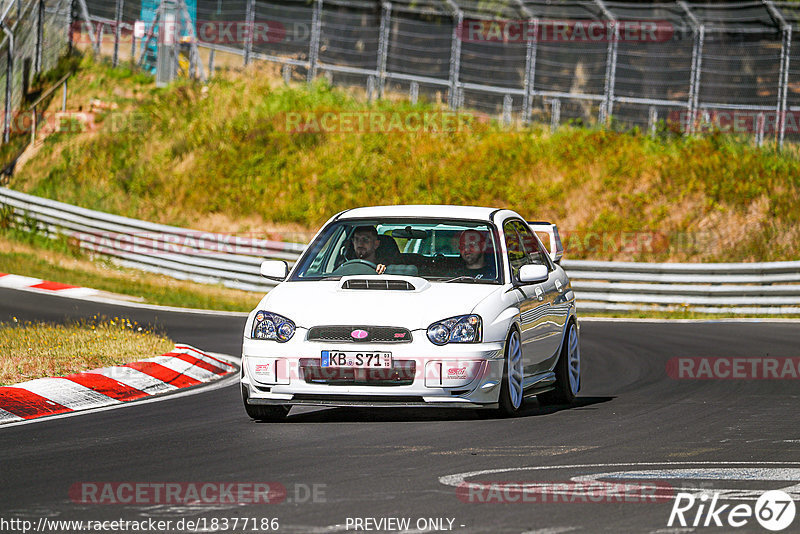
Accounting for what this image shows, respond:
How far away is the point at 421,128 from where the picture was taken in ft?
109

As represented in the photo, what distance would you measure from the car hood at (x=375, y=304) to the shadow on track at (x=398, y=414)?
0.80m

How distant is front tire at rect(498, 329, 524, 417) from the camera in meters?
9.54

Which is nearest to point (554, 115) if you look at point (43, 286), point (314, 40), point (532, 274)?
point (314, 40)

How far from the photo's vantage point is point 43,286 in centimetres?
2367

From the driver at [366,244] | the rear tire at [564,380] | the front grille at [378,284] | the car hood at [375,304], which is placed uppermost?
the driver at [366,244]

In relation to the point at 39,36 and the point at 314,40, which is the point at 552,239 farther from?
the point at 39,36

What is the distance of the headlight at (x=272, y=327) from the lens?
9.32m

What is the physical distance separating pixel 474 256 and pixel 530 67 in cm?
2025

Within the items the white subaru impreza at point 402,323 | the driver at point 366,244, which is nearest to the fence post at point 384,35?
the white subaru impreza at point 402,323

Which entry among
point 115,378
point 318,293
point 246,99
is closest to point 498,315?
point 318,293

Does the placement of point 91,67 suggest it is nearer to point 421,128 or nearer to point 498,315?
point 421,128

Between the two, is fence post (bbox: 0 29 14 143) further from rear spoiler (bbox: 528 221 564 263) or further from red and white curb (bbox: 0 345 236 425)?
rear spoiler (bbox: 528 221 564 263)

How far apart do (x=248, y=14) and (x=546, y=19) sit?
22.6 feet

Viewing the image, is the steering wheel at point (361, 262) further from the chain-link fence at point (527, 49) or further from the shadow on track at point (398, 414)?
the chain-link fence at point (527, 49)
